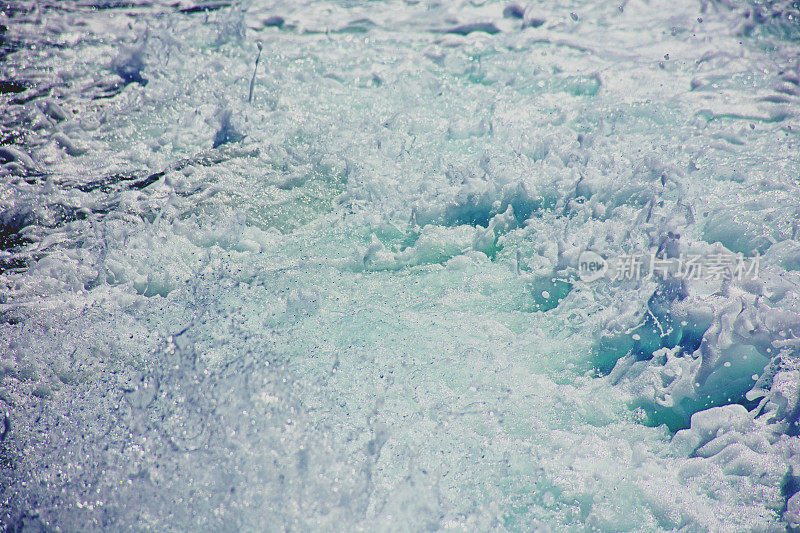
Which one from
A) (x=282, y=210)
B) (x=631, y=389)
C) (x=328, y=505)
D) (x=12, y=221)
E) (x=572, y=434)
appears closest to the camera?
(x=328, y=505)

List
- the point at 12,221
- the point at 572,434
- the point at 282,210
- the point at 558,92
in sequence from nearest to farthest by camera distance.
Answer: the point at 572,434 → the point at 12,221 → the point at 282,210 → the point at 558,92

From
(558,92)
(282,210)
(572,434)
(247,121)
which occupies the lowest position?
(572,434)

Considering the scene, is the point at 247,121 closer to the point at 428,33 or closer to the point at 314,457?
the point at 428,33

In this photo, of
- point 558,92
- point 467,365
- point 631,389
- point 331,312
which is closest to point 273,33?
point 558,92

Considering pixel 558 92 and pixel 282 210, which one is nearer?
pixel 282 210

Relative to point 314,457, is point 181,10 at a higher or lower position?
higher

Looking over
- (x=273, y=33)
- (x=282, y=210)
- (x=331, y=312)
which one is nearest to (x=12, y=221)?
(x=282, y=210)

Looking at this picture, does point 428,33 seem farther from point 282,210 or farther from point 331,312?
point 331,312
